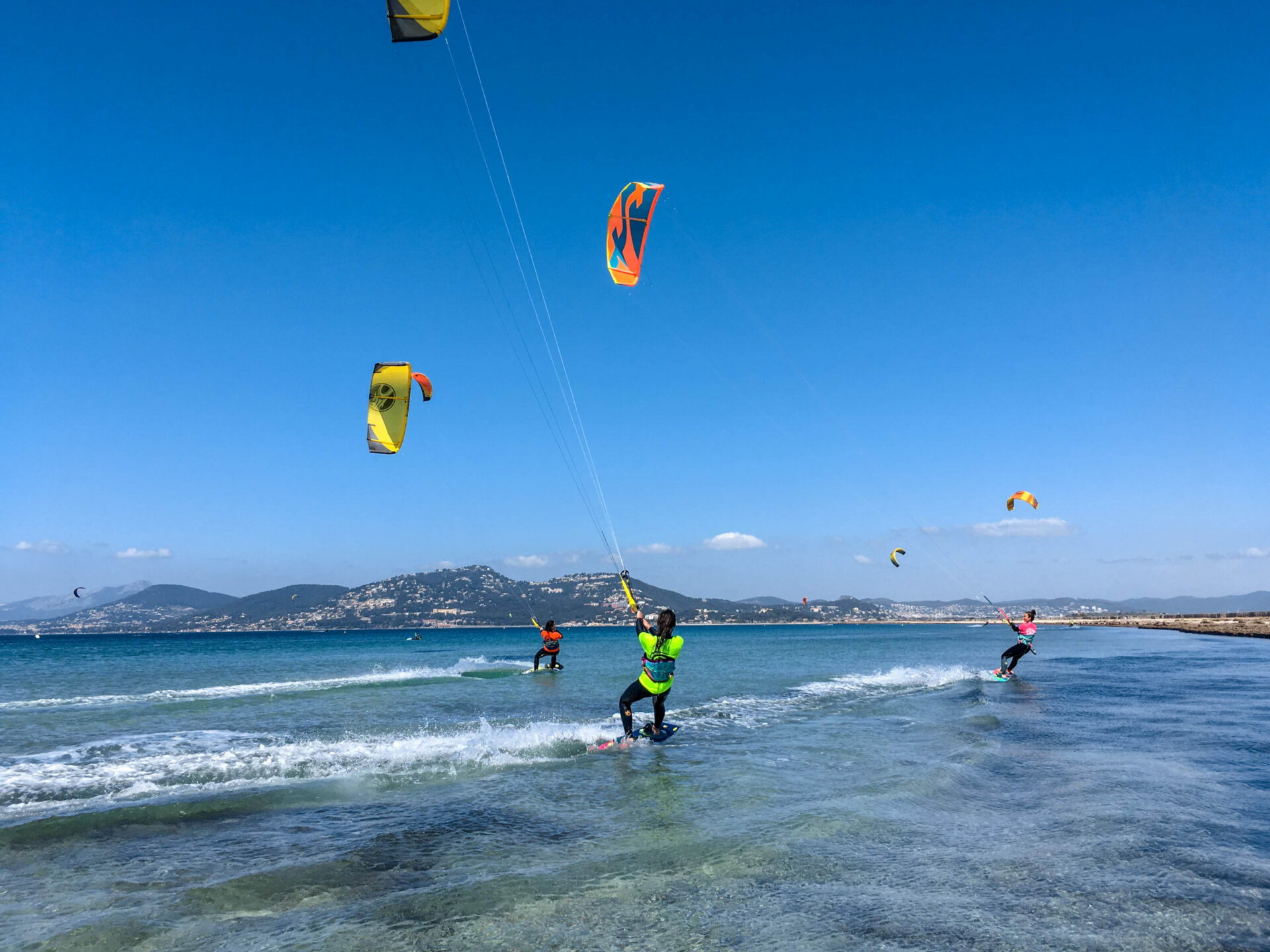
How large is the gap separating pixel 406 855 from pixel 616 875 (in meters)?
1.95

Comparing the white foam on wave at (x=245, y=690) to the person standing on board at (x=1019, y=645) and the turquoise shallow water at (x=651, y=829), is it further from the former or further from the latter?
the person standing on board at (x=1019, y=645)

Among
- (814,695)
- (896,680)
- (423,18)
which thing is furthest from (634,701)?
(896,680)

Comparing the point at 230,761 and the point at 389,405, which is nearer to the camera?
the point at 230,761

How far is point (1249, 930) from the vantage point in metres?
4.21

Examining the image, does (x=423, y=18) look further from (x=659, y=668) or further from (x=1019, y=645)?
(x=1019, y=645)

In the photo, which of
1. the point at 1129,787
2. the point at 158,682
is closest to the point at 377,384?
the point at 1129,787

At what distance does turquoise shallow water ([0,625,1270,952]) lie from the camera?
4555mm

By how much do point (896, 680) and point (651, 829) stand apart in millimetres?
18543

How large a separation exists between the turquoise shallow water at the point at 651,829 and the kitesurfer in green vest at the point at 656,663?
28.9 inches

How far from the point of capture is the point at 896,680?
22844 mm

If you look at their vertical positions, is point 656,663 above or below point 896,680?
above

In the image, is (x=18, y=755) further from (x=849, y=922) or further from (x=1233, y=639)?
(x=1233, y=639)

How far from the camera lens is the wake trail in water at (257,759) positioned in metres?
8.59

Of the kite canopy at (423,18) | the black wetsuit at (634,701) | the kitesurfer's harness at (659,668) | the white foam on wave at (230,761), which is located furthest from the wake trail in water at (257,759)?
the kite canopy at (423,18)
